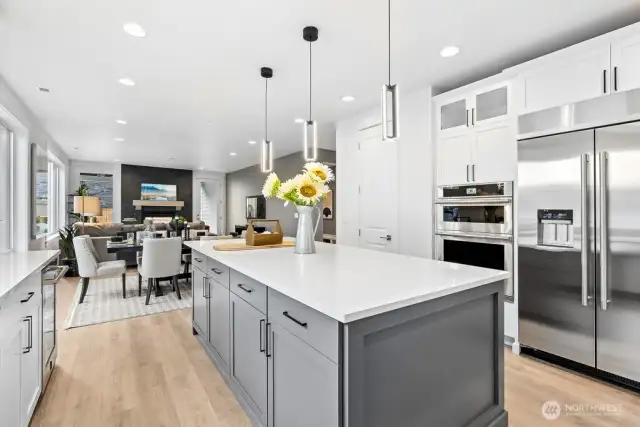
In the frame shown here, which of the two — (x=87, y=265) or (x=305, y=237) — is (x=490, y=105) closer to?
(x=305, y=237)

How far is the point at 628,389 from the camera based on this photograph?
7.17 feet

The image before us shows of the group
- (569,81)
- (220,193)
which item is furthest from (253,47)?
(220,193)

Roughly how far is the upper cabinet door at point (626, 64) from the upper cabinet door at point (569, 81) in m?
0.04

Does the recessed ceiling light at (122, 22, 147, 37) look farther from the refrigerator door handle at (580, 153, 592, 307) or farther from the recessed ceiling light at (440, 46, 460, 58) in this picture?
the refrigerator door handle at (580, 153, 592, 307)

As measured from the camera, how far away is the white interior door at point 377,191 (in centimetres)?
400

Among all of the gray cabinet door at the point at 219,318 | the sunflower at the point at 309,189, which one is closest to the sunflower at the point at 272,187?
the sunflower at the point at 309,189

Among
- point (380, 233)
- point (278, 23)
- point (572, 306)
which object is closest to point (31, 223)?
point (278, 23)

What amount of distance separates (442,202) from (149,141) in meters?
5.80

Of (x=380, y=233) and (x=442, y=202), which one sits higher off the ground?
(x=442, y=202)

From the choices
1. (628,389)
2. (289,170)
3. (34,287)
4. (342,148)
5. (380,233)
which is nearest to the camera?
(34,287)

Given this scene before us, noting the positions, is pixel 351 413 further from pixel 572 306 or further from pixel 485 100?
pixel 485 100

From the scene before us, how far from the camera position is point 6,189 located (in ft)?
12.5

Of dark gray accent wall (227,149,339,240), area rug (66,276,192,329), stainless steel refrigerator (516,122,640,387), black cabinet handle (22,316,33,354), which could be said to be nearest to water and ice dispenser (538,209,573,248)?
stainless steel refrigerator (516,122,640,387)
